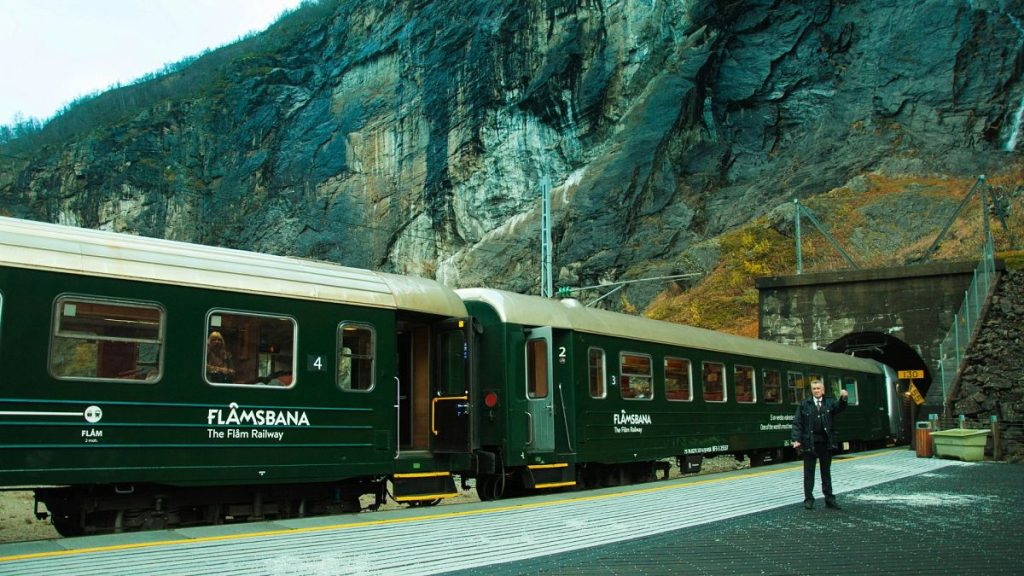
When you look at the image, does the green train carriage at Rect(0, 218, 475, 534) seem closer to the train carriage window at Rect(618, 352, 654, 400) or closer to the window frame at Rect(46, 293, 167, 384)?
the window frame at Rect(46, 293, 167, 384)

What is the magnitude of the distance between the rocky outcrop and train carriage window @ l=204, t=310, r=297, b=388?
678 inches

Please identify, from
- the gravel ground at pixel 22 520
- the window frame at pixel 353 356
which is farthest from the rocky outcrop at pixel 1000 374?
the window frame at pixel 353 356

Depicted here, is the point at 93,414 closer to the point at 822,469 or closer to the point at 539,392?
the point at 539,392

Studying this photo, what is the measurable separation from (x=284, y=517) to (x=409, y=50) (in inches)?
2477

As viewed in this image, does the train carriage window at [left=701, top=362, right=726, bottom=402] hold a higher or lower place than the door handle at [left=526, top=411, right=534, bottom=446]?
higher

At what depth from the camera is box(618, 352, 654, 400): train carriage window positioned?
51.5ft

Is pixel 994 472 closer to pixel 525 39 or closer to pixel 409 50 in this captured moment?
pixel 525 39

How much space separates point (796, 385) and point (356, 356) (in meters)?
14.3

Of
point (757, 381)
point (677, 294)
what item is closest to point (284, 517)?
Answer: point (757, 381)

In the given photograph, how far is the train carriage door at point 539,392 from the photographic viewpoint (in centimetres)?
1358

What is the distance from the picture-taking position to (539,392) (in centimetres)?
1390

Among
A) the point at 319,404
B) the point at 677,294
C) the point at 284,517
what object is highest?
the point at 677,294

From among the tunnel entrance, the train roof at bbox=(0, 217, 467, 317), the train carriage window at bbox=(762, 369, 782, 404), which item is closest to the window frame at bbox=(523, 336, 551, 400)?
the train roof at bbox=(0, 217, 467, 317)

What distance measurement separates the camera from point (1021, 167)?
43250 mm
